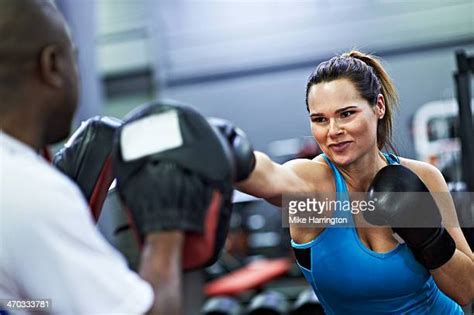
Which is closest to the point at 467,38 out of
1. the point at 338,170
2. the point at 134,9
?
the point at 134,9

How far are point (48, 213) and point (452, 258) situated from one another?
2.78 ft

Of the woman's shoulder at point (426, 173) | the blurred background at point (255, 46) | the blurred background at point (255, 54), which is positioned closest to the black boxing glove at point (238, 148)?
the woman's shoulder at point (426, 173)

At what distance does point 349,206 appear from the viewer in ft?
4.42

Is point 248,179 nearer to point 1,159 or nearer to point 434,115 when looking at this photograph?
point 1,159

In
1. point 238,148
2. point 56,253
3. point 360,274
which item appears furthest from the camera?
point 360,274

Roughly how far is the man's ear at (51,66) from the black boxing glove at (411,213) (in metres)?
0.68

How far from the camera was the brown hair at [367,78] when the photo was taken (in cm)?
128

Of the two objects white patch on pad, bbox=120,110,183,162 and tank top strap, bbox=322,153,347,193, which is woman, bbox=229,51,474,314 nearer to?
tank top strap, bbox=322,153,347,193

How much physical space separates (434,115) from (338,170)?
216 cm

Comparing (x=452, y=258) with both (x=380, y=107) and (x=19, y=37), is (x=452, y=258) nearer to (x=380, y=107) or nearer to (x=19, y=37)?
(x=380, y=107)

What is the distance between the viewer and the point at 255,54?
5.82 m

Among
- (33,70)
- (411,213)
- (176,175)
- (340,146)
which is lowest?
(411,213)

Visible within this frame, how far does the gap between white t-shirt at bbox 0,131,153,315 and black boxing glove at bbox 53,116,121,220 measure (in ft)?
1.42

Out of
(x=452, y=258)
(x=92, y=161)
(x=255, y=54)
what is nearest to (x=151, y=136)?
(x=92, y=161)
